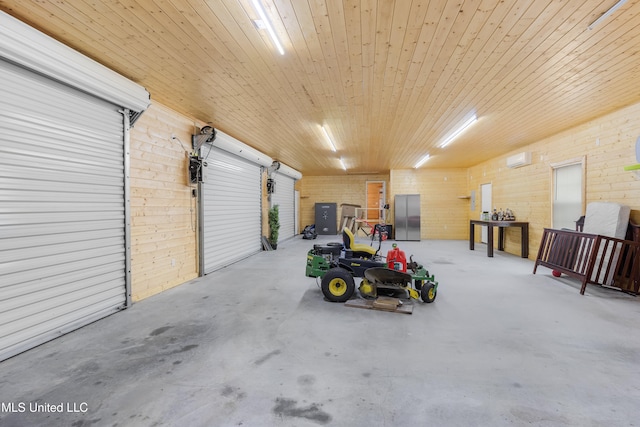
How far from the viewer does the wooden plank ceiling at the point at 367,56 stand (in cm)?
226

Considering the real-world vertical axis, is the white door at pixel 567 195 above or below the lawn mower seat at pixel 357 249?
above

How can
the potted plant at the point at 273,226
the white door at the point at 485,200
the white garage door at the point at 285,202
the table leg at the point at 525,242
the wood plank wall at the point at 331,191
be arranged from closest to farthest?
the table leg at the point at 525,242 < the potted plant at the point at 273,226 < the white door at the point at 485,200 < the white garage door at the point at 285,202 < the wood plank wall at the point at 331,191

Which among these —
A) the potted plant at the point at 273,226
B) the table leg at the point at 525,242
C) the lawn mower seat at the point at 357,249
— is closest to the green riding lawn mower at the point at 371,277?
the lawn mower seat at the point at 357,249

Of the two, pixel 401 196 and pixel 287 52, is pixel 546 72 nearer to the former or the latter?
pixel 287 52

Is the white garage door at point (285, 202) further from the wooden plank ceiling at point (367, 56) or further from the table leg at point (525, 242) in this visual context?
the table leg at point (525, 242)

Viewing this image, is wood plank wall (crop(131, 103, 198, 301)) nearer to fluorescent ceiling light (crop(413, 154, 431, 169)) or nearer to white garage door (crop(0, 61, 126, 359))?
white garage door (crop(0, 61, 126, 359))

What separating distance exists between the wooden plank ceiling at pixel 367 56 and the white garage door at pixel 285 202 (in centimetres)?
464

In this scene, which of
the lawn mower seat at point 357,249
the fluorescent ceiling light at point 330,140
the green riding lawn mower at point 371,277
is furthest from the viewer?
the fluorescent ceiling light at point 330,140

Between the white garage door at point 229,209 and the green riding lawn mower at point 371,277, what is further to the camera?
the white garage door at point 229,209

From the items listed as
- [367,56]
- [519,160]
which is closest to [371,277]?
[367,56]

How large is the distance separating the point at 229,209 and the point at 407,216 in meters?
7.13

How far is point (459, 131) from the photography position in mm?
5785

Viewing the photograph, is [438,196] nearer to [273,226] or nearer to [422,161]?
[422,161]

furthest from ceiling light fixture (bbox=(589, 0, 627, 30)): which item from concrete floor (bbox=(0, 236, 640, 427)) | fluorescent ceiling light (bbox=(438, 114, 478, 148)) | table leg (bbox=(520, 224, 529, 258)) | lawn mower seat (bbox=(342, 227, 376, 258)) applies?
table leg (bbox=(520, 224, 529, 258))
